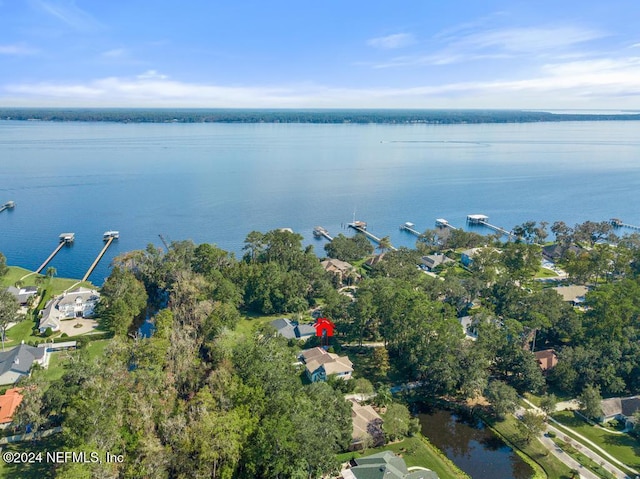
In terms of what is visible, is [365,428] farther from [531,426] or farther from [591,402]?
[591,402]

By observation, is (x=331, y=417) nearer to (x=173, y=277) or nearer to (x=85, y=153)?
(x=173, y=277)

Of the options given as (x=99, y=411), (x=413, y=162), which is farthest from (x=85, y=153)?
(x=99, y=411)

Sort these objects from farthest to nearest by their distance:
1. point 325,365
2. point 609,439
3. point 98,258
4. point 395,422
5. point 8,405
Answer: point 98,258, point 325,365, point 609,439, point 8,405, point 395,422

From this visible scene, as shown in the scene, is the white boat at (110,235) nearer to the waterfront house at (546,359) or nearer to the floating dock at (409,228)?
the floating dock at (409,228)

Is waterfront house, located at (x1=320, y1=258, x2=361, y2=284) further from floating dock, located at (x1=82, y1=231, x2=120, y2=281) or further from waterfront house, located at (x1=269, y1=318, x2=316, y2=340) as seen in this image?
floating dock, located at (x1=82, y1=231, x2=120, y2=281)

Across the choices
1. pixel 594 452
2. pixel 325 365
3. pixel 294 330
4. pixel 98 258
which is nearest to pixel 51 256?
pixel 98 258

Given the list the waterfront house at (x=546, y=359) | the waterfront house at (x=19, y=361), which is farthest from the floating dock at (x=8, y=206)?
the waterfront house at (x=546, y=359)
